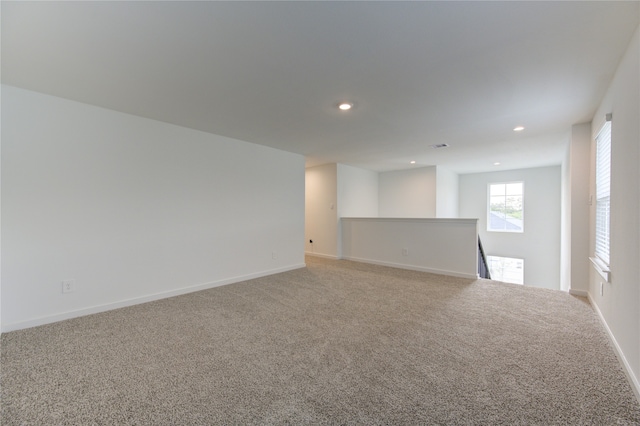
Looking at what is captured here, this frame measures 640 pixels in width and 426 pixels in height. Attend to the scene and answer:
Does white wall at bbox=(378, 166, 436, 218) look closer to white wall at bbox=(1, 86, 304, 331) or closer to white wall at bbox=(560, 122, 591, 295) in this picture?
white wall at bbox=(560, 122, 591, 295)

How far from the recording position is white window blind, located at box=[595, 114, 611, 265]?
102 inches

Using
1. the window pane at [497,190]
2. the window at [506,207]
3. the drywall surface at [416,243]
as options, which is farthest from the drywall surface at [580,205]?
the window pane at [497,190]

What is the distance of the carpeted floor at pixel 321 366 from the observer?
4.91 ft

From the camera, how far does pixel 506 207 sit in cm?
743

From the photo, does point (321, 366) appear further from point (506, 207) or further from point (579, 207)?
point (506, 207)

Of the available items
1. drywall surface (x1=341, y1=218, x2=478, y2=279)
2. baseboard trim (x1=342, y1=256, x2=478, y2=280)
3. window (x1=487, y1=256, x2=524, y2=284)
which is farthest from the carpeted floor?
window (x1=487, y1=256, x2=524, y2=284)

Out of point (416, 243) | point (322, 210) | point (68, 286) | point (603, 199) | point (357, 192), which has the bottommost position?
point (68, 286)

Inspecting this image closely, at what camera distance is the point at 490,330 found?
2.51 m

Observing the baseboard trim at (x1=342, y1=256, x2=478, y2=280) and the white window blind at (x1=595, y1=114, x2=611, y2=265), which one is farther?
the baseboard trim at (x1=342, y1=256, x2=478, y2=280)

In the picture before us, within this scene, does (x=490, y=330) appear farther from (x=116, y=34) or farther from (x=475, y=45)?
(x=116, y=34)

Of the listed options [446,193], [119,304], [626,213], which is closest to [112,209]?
[119,304]

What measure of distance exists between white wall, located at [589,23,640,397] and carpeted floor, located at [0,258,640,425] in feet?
0.81

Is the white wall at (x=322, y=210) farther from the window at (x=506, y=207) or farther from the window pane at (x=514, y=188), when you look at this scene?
the window pane at (x=514, y=188)

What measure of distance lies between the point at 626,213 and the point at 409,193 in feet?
17.3
